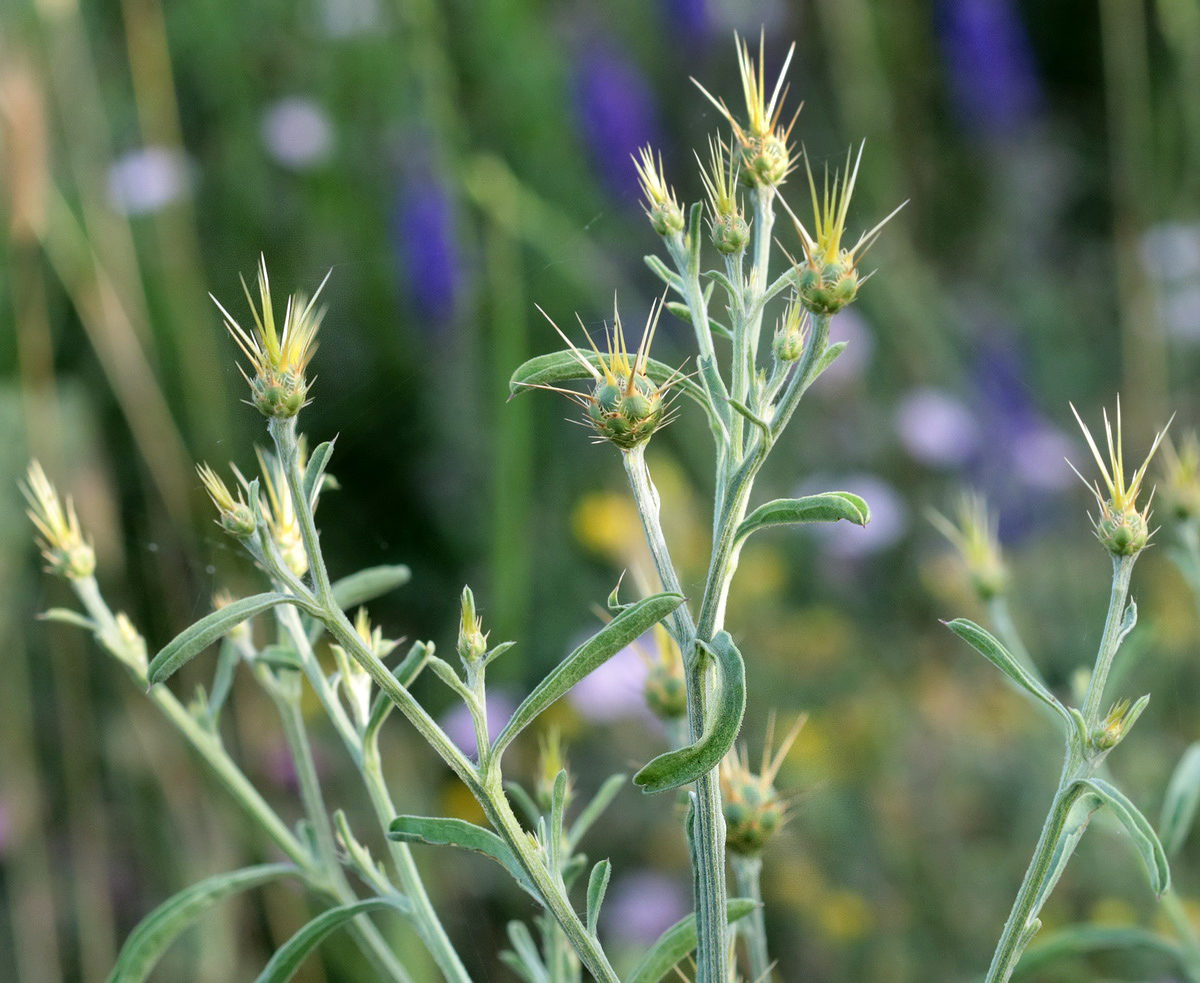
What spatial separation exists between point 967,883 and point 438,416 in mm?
1185

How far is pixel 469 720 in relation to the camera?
1671mm

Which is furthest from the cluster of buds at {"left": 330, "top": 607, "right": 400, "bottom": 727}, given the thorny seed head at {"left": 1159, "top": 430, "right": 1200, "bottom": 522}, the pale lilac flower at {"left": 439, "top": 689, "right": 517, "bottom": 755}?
the pale lilac flower at {"left": 439, "top": 689, "right": 517, "bottom": 755}

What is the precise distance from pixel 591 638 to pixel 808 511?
98mm

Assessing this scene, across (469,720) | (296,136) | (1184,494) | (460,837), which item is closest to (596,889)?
(460,837)

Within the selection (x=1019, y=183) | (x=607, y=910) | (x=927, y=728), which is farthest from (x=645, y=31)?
(x=607, y=910)

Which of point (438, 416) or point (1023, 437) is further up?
point (438, 416)

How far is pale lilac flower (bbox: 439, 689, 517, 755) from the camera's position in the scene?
1623 mm

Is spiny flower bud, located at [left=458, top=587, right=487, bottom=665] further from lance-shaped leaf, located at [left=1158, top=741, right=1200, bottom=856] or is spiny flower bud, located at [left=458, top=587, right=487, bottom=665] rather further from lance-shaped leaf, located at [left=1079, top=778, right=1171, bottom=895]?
lance-shaped leaf, located at [left=1158, top=741, right=1200, bottom=856]

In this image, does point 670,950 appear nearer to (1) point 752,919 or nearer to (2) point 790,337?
(1) point 752,919

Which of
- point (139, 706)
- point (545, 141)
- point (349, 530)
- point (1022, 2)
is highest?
point (1022, 2)

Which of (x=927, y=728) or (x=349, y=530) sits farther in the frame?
(x=349, y=530)

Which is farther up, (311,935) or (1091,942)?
(311,935)

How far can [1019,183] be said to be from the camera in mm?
2936

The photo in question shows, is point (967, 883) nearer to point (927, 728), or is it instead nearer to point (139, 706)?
point (927, 728)
